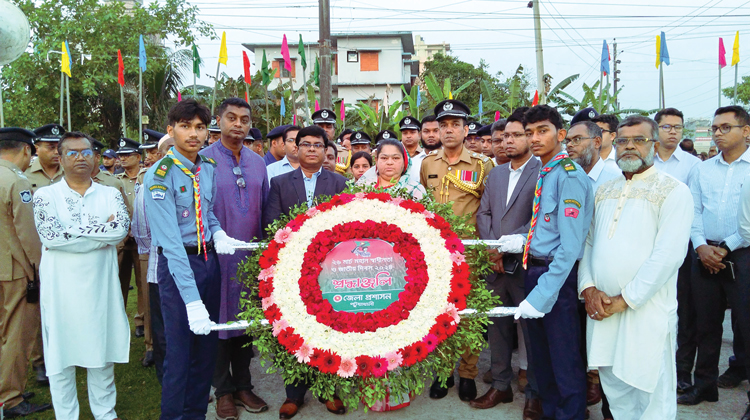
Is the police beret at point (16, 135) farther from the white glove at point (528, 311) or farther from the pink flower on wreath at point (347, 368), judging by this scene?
the white glove at point (528, 311)

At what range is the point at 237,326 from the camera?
10.5 ft

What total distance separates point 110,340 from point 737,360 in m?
5.49

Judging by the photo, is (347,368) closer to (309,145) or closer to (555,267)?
(555,267)

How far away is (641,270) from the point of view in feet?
11.1

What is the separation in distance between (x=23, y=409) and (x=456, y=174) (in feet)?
14.2

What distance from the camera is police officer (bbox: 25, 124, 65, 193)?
558cm

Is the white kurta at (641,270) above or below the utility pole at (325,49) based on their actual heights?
below

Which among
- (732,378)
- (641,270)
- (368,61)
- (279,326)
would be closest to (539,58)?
(732,378)

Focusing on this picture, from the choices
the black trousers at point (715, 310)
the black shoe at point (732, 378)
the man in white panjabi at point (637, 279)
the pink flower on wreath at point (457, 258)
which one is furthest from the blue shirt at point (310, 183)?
the black shoe at point (732, 378)

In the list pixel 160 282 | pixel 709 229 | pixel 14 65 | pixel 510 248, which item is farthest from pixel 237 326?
pixel 14 65

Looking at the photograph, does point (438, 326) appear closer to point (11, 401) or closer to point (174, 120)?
point (174, 120)

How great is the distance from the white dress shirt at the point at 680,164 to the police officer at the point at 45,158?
255 inches

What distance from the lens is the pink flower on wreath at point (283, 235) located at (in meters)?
3.34

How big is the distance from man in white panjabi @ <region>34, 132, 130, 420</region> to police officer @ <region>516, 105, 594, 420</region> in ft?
10.4
